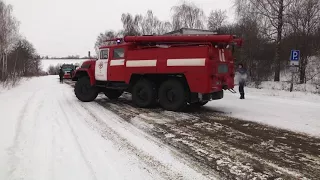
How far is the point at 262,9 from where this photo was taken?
76.4 ft

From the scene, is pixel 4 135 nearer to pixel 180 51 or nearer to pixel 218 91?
pixel 180 51

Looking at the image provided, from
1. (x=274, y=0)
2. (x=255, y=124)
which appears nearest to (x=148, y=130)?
(x=255, y=124)

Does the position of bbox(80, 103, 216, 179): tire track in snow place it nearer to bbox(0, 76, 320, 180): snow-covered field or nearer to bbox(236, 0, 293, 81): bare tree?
bbox(0, 76, 320, 180): snow-covered field

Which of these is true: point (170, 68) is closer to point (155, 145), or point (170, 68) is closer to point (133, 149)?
point (155, 145)

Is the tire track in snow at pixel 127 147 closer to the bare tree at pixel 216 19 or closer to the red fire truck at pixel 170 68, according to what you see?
the red fire truck at pixel 170 68

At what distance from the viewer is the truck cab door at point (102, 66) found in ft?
37.7

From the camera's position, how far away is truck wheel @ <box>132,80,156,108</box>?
33.8ft

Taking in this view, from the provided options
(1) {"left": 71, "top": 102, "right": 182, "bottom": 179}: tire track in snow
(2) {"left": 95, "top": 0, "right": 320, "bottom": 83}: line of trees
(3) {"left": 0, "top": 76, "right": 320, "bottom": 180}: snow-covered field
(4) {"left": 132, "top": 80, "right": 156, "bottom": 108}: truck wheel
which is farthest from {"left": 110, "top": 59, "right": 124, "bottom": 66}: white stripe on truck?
(2) {"left": 95, "top": 0, "right": 320, "bottom": 83}: line of trees

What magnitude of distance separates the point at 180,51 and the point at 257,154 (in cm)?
487

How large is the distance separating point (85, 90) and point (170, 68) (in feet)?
14.6

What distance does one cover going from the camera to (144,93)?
1055 cm

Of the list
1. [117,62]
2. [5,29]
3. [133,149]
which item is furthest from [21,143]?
[5,29]

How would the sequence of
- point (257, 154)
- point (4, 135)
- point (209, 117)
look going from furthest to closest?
point (209, 117), point (4, 135), point (257, 154)

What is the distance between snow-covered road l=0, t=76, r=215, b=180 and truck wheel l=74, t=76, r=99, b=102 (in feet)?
13.1
